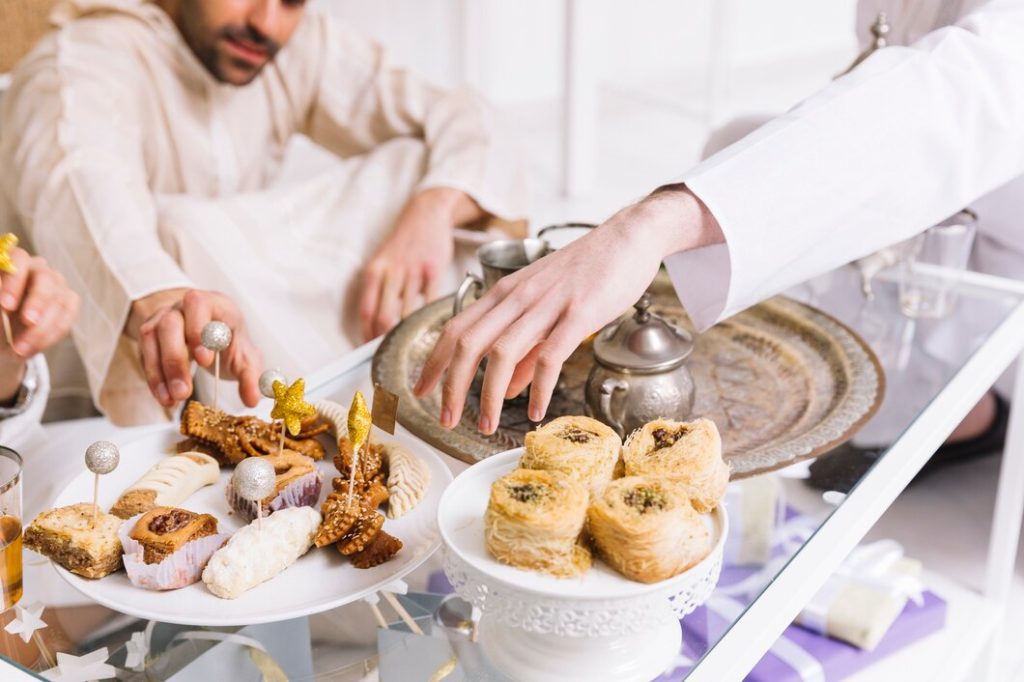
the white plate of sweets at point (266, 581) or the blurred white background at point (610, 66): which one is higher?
the white plate of sweets at point (266, 581)

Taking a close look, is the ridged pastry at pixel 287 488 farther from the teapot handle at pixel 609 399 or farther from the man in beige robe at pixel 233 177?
the man in beige robe at pixel 233 177

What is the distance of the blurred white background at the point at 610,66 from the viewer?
321 centimetres

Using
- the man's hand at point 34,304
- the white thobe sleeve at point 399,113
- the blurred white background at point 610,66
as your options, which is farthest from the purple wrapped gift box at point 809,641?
the blurred white background at point 610,66

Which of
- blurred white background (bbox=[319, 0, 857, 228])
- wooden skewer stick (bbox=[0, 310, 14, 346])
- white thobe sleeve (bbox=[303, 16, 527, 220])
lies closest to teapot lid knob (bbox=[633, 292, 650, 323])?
wooden skewer stick (bbox=[0, 310, 14, 346])

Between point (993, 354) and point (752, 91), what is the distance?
348cm

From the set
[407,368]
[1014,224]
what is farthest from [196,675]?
[1014,224]

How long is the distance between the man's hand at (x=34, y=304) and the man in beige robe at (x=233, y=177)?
271 millimetres

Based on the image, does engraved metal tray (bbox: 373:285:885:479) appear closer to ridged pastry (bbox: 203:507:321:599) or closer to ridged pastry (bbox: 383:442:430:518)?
ridged pastry (bbox: 383:442:430:518)

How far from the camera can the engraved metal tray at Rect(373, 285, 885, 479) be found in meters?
0.81

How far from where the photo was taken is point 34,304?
95cm

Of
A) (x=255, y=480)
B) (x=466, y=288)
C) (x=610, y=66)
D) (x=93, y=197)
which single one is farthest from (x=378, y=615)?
→ (x=610, y=66)

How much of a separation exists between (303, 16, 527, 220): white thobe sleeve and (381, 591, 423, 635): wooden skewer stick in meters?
1.05

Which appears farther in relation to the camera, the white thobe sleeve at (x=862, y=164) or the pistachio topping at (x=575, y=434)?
the white thobe sleeve at (x=862, y=164)

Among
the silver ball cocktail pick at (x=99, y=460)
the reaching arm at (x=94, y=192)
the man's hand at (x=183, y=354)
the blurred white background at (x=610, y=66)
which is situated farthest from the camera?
the blurred white background at (x=610, y=66)
